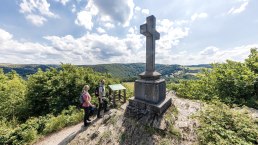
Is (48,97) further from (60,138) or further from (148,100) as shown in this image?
(148,100)

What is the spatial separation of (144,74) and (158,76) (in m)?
0.64

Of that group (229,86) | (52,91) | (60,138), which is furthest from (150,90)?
(52,91)

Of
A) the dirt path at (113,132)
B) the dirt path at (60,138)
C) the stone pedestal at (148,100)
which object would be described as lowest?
the dirt path at (60,138)

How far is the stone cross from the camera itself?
5984 millimetres

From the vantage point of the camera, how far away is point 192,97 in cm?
898

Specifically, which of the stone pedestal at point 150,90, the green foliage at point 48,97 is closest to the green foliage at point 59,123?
the green foliage at point 48,97

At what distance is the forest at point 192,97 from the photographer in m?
4.38

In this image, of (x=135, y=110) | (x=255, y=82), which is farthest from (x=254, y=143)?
(x=255, y=82)

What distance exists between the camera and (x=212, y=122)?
182 inches

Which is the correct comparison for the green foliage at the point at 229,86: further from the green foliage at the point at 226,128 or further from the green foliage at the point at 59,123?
the green foliage at the point at 59,123

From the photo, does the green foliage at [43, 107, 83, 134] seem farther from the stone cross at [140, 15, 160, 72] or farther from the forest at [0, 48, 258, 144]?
the stone cross at [140, 15, 160, 72]

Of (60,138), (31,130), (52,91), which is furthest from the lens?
(52,91)

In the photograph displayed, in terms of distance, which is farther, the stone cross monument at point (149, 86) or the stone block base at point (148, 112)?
the stone cross monument at point (149, 86)

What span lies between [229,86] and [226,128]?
4559 mm
